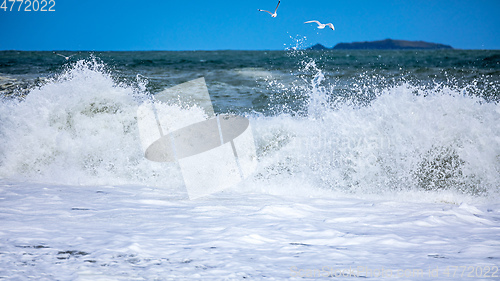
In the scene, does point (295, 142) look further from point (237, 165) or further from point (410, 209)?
point (410, 209)

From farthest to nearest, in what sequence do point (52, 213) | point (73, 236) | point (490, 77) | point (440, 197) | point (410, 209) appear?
point (490, 77) → point (440, 197) → point (410, 209) → point (52, 213) → point (73, 236)

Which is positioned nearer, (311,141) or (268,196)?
(268,196)

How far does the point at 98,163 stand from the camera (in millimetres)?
6367

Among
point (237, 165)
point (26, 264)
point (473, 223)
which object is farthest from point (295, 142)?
point (26, 264)

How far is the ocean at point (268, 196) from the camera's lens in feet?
9.31

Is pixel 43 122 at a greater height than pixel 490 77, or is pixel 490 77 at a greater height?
pixel 490 77

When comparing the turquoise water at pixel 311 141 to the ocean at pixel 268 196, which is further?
the turquoise water at pixel 311 141

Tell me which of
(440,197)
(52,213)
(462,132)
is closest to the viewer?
(52,213)

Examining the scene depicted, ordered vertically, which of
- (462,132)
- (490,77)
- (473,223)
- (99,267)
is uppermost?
(490,77)

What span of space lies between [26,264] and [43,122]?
4.88 metres

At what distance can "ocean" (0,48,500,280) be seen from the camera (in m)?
2.84

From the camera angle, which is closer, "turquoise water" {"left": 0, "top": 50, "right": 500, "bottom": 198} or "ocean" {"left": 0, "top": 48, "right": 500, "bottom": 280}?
"ocean" {"left": 0, "top": 48, "right": 500, "bottom": 280}

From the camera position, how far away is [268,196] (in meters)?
5.11

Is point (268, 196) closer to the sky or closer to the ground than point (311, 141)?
closer to the ground
